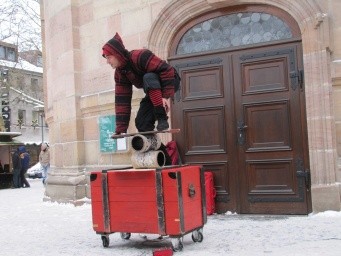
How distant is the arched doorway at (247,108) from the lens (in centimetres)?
675

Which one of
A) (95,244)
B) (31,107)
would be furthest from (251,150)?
(31,107)

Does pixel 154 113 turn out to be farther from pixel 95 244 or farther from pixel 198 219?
pixel 95 244

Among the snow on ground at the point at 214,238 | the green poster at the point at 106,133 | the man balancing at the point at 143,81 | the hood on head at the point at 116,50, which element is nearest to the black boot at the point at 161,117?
the man balancing at the point at 143,81

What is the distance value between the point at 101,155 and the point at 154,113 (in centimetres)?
359

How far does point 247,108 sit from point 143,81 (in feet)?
8.42

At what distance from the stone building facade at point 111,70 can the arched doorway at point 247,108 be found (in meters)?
0.12

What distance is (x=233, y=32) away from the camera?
286 inches

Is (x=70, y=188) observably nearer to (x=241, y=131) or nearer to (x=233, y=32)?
(x=241, y=131)

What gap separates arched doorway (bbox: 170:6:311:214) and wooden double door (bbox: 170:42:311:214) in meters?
0.01

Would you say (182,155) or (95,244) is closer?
(95,244)

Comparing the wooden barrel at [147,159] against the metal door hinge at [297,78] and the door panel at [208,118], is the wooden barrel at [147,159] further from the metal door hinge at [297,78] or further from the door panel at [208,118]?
the metal door hinge at [297,78]

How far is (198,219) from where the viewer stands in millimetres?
4945

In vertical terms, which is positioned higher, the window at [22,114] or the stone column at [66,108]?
the window at [22,114]

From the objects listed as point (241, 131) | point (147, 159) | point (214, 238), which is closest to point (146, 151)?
point (147, 159)
